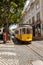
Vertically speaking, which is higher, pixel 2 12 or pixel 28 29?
pixel 2 12

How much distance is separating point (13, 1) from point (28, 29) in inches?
188

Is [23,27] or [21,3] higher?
[21,3]

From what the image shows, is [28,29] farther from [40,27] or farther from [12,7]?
[40,27]

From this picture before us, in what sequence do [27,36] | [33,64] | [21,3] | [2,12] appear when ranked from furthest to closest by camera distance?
[21,3] → [2,12] → [27,36] → [33,64]

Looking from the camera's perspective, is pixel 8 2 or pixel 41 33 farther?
pixel 41 33

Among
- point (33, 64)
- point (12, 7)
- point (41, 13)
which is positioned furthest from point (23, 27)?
point (41, 13)

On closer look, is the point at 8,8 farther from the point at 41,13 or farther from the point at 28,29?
the point at 41,13

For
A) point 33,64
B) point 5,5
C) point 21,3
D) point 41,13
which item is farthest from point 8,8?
point 41,13

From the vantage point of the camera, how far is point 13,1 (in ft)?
92.6

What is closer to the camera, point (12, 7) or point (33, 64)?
point (33, 64)

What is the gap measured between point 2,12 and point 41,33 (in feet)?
74.6

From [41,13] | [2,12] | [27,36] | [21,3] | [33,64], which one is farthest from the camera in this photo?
[41,13]

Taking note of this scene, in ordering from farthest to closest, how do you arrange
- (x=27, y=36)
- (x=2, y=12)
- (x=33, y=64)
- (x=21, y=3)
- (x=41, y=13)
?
(x=41, y=13)
(x=21, y=3)
(x=2, y=12)
(x=27, y=36)
(x=33, y=64)

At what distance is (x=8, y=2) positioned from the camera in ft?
89.3
